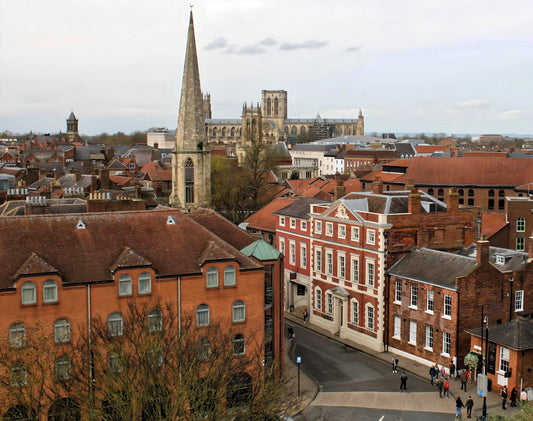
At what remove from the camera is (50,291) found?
87.9ft

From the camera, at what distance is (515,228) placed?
58.4m

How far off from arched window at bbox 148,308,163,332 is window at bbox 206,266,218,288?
2.78 meters

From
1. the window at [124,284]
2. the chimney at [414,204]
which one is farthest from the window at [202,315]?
the chimney at [414,204]

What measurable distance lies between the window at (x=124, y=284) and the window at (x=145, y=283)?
0.50 metres

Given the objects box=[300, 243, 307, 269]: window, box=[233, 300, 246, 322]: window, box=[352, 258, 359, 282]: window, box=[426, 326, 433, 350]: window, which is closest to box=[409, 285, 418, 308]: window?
box=[426, 326, 433, 350]: window

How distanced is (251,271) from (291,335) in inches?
482

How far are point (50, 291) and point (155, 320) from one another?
15.2 feet

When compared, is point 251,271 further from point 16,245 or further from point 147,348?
point 16,245

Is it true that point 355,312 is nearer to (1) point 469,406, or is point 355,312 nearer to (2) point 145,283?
(1) point 469,406

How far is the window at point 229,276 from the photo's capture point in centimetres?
2992

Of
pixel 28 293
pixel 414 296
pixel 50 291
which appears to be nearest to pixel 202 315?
pixel 50 291

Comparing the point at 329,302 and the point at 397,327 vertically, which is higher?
the point at 329,302

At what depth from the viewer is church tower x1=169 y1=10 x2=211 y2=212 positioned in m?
52.4

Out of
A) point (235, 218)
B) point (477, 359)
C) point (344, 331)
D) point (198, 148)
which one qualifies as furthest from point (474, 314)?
point (235, 218)
